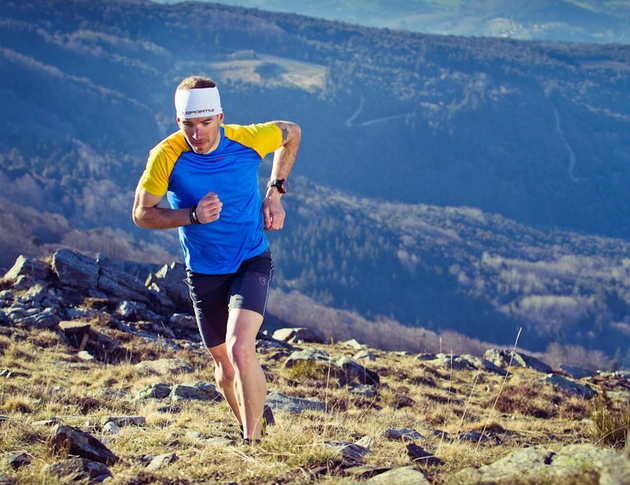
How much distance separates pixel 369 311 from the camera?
11556 centimetres

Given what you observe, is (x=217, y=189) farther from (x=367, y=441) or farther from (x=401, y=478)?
(x=401, y=478)

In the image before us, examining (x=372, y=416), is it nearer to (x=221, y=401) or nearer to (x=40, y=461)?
(x=221, y=401)

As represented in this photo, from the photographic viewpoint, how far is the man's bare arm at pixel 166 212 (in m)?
5.53

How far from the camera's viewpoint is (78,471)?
467cm

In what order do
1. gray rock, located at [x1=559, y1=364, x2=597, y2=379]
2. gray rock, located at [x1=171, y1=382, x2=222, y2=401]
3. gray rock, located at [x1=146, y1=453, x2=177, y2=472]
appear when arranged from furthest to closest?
gray rock, located at [x1=559, y1=364, x2=597, y2=379], gray rock, located at [x1=171, y1=382, x2=222, y2=401], gray rock, located at [x1=146, y1=453, x2=177, y2=472]

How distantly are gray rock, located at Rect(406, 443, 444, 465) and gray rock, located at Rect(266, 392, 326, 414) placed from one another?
3210 millimetres

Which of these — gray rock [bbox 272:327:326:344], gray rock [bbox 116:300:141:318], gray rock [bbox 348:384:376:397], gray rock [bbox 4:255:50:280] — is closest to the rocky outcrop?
gray rock [bbox 348:384:376:397]

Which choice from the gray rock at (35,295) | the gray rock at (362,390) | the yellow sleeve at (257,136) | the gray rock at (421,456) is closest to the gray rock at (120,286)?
the gray rock at (35,295)

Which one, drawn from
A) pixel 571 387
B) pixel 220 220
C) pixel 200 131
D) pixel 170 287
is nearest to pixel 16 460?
pixel 220 220

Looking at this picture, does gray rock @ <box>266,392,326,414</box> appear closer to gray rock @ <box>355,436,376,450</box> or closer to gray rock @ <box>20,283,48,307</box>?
gray rock @ <box>355,436,376,450</box>

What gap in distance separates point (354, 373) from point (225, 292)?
698 cm

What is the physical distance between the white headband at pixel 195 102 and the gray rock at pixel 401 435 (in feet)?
10.2

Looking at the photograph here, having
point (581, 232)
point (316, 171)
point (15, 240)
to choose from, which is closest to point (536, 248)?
point (581, 232)

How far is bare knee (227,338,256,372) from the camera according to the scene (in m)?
5.58
